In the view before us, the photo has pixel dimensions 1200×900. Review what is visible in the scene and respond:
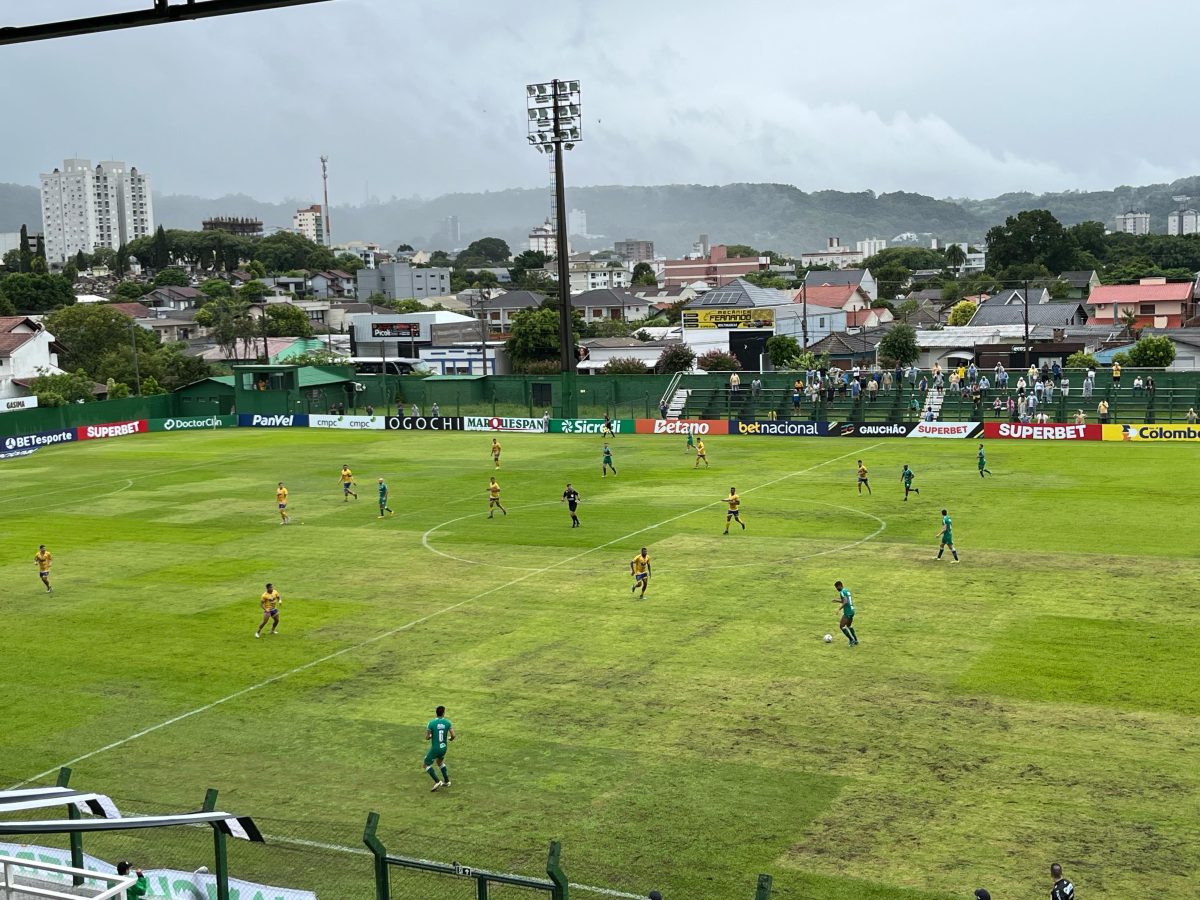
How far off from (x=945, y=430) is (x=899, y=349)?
40708 millimetres

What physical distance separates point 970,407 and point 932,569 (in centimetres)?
4007

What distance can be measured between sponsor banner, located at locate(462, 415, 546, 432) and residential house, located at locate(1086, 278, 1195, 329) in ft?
238

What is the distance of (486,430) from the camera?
87.8 m

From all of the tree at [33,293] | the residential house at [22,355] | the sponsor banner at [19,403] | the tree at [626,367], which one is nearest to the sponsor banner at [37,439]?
the sponsor banner at [19,403]

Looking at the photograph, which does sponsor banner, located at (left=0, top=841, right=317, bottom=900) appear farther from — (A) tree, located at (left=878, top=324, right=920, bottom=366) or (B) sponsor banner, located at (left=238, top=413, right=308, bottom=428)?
(A) tree, located at (left=878, top=324, right=920, bottom=366)

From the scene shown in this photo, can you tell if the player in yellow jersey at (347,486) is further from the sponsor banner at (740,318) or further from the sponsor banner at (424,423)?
the sponsor banner at (740,318)

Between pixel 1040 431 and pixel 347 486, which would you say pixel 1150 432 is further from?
pixel 347 486

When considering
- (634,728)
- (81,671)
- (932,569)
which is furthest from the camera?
(932,569)

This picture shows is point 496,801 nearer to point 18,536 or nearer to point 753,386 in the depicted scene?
point 18,536

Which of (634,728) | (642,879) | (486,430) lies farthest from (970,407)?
(642,879)

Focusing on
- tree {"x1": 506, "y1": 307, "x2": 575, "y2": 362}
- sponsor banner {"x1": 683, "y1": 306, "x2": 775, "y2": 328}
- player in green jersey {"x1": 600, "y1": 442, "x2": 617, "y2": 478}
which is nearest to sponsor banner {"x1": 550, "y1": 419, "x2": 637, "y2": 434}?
player in green jersey {"x1": 600, "y1": 442, "x2": 617, "y2": 478}

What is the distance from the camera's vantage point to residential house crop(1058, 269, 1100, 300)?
172625mm

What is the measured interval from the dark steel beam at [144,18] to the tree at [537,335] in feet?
378

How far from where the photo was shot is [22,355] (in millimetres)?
115312
